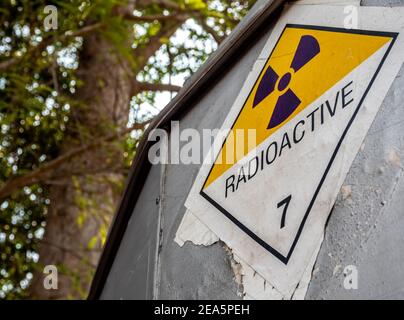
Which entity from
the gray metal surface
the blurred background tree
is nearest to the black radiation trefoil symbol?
the gray metal surface

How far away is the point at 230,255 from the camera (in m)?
1.78

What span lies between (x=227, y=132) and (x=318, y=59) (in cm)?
42

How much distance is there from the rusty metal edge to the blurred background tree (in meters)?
2.27

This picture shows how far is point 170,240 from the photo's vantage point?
2.12 metres

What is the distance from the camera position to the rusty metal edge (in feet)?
6.81

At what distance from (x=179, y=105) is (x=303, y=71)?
74cm

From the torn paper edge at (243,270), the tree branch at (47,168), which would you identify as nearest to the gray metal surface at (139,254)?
the torn paper edge at (243,270)

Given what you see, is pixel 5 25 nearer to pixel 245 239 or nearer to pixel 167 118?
pixel 167 118

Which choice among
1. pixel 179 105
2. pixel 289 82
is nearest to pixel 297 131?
pixel 289 82

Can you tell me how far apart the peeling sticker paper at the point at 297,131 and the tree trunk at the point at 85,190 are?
3338mm

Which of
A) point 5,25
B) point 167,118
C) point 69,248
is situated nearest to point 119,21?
point 5,25

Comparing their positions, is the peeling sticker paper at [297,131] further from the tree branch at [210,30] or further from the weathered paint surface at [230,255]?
the tree branch at [210,30]

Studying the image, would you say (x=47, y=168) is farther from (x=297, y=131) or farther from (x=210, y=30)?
(x=297, y=131)
